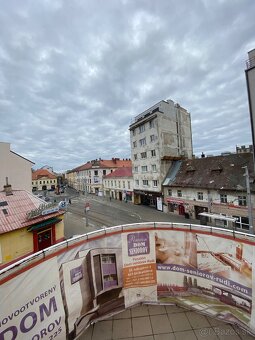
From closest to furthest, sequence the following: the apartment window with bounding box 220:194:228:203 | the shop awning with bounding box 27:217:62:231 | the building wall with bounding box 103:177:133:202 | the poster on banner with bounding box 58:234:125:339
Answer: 1. the poster on banner with bounding box 58:234:125:339
2. the shop awning with bounding box 27:217:62:231
3. the apartment window with bounding box 220:194:228:203
4. the building wall with bounding box 103:177:133:202

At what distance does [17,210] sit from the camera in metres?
13.4

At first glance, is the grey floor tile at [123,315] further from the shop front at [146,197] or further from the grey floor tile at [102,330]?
the shop front at [146,197]

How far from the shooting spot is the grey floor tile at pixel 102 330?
6.51 metres

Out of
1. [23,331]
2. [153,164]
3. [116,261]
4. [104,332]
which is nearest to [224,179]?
[153,164]

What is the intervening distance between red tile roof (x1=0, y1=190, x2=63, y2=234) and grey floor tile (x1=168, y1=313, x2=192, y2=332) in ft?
34.4

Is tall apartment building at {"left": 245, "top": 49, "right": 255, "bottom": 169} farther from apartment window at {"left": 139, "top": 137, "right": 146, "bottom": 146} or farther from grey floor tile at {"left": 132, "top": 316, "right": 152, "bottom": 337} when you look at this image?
apartment window at {"left": 139, "top": 137, "right": 146, "bottom": 146}

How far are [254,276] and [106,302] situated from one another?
5607 mm

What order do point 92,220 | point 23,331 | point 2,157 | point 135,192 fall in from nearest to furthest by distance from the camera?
point 23,331 < point 2,157 < point 92,220 < point 135,192

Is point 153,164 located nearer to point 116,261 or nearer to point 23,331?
point 116,261

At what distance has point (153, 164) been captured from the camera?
29.4 m

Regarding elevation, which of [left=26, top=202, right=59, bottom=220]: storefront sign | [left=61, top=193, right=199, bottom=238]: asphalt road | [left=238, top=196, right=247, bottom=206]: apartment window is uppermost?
[left=26, top=202, right=59, bottom=220]: storefront sign

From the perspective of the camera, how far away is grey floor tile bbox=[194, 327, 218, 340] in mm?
Answer: 6305

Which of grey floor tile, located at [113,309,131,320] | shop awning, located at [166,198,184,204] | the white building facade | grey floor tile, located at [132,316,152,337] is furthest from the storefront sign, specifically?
the white building facade

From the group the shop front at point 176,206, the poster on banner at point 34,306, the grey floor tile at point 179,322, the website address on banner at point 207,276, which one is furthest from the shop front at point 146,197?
the poster on banner at point 34,306
